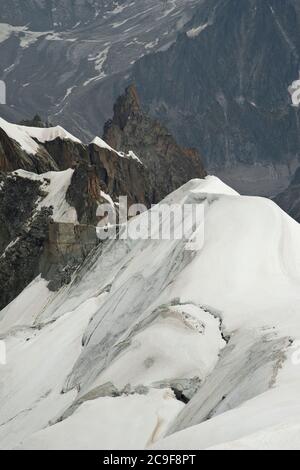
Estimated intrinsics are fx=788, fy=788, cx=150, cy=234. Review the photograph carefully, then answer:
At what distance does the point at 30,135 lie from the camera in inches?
4114

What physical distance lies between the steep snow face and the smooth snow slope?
153 ft

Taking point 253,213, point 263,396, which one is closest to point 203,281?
point 253,213

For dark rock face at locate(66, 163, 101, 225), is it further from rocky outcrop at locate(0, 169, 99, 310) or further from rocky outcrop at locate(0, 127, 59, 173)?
rocky outcrop at locate(0, 127, 59, 173)

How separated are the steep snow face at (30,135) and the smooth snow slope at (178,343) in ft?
153

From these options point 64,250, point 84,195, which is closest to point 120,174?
point 84,195

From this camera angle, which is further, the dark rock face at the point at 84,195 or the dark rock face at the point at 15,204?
the dark rock face at the point at 15,204

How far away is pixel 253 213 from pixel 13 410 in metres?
15.5

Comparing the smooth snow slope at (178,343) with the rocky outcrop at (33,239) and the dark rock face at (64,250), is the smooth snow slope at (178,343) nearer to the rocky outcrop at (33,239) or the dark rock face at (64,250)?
the dark rock face at (64,250)

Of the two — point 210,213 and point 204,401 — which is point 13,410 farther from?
point 204,401

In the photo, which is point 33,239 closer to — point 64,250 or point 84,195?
point 84,195

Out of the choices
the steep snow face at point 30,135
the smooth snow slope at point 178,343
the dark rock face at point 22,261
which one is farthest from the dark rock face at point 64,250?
the steep snow face at point 30,135

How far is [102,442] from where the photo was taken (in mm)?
20969

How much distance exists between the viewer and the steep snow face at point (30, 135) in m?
96.6
